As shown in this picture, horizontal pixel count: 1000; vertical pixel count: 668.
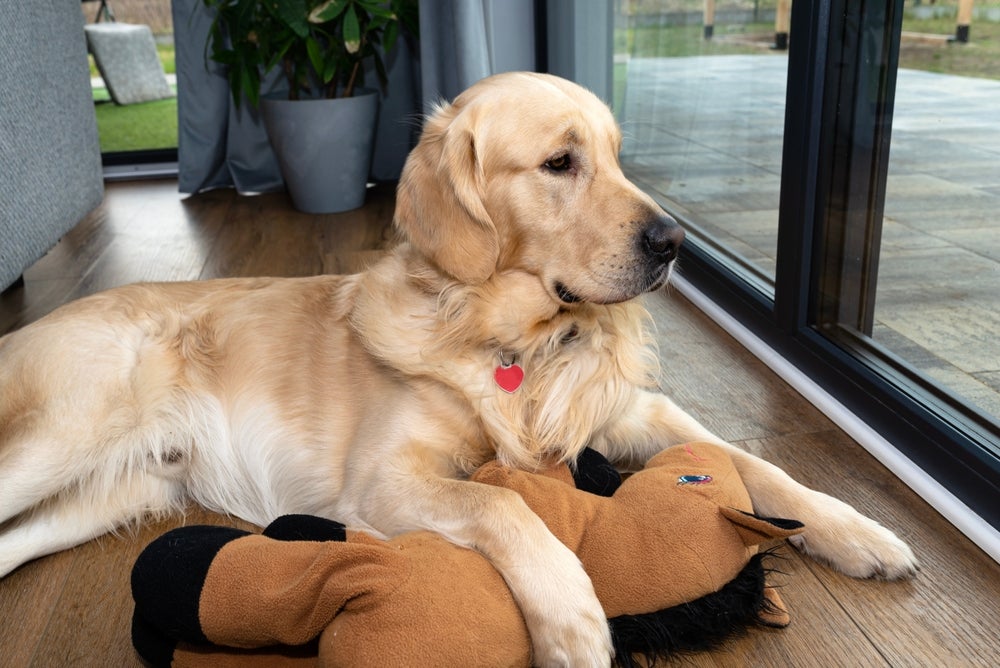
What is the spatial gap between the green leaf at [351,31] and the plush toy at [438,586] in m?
3.19

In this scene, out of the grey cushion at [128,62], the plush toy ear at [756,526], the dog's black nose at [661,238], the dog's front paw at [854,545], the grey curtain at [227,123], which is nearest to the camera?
the plush toy ear at [756,526]

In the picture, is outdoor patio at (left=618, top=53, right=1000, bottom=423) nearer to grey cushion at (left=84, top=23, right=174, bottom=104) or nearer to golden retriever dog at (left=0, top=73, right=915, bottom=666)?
golden retriever dog at (left=0, top=73, right=915, bottom=666)

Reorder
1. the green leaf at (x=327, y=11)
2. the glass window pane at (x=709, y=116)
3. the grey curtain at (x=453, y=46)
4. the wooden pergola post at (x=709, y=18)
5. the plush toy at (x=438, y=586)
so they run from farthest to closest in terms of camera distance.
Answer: the green leaf at (x=327, y=11) < the grey curtain at (x=453, y=46) < the wooden pergola post at (x=709, y=18) < the glass window pane at (x=709, y=116) < the plush toy at (x=438, y=586)

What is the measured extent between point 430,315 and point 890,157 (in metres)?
1.08

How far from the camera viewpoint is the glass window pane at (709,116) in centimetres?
264

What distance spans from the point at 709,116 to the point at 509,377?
1773mm

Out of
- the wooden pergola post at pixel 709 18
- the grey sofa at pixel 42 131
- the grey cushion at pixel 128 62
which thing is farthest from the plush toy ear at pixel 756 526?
the grey cushion at pixel 128 62

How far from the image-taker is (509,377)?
1.72 meters

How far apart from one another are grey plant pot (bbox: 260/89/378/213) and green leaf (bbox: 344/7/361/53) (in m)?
0.27

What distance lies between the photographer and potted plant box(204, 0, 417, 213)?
13.7ft

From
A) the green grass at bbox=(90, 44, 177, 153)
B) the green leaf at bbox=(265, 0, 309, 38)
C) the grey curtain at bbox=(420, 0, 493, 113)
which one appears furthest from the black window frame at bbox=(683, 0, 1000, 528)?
the green grass at bbox=(90, 44, 177, 153)

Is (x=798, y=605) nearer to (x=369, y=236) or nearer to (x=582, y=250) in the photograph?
(x=582, y=250)

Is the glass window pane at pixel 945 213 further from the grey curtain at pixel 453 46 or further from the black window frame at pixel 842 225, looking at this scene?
the grey curtain at pixel 453 46

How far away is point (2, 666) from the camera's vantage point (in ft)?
4.72
